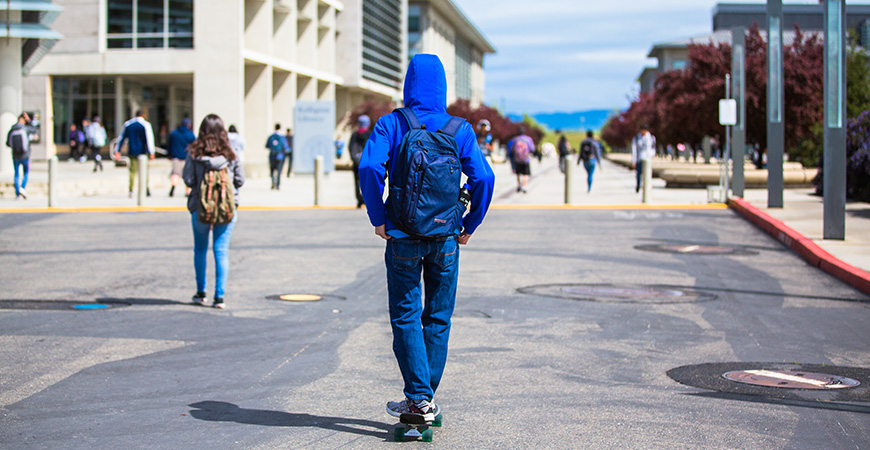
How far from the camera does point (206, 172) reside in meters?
8.83

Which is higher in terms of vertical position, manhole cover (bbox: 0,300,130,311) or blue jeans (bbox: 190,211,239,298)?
blue jeans (bbox: 190,211,239,298)

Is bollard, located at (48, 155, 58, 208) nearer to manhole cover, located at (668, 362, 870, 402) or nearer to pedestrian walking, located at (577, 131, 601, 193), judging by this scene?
pedestrian walking, located at (577, 131, 601, 193)

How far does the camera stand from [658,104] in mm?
56594

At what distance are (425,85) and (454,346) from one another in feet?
9.70

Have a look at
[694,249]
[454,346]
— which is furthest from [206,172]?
[694,249]

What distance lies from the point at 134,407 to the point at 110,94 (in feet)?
138

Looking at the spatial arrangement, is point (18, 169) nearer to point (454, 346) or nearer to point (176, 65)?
point (454, 346)

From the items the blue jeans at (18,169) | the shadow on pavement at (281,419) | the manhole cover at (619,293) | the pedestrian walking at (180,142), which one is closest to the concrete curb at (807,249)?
the manhole cover at (619,293)

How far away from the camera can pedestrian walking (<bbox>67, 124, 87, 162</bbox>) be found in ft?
137

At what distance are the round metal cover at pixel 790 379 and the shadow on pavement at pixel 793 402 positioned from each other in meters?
0.35

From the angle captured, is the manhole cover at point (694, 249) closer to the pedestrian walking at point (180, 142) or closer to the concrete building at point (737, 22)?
the pedestrian walking at point (180, 142)

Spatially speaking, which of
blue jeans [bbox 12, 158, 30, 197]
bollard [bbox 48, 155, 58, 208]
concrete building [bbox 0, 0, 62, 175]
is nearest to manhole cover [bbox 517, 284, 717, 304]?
bollard [bbox 48, 155, 58, 208]

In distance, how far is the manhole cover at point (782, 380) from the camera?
5.82 m

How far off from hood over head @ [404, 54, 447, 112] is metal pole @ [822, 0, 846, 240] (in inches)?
406
